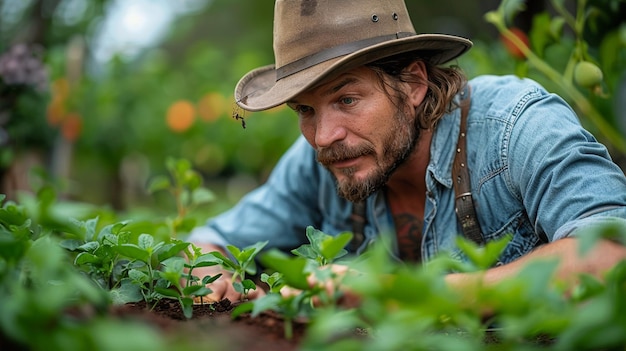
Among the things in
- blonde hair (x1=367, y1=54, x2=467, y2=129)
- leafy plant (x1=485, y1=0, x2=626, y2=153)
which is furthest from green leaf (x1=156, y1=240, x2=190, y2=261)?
leafy plant (x1=485, y1=0, x2=626, y2=153)

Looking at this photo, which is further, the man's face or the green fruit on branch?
the green fruit on branch

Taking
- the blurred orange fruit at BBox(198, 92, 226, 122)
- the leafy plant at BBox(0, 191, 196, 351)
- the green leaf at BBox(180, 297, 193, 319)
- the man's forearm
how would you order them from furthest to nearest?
the blurred orange fruit at BBox(198, 92, 226, 122)
the man's forearm
the green leaf at BBox(180, 297, 193, 319)
the leafy plant at BBox(0, 191, 196, 351)

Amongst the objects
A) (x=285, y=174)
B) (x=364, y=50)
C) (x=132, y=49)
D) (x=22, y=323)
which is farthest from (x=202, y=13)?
(x=22, y=323)

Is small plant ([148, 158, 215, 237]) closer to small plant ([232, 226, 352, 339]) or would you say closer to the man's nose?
the man's nose

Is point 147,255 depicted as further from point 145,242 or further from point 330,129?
point 330,129

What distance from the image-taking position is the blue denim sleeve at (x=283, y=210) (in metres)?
2.62

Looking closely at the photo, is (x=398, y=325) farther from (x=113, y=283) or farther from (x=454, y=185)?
(x=454, y=185)

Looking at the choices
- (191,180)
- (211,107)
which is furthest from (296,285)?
(211,107)

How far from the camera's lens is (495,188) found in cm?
203

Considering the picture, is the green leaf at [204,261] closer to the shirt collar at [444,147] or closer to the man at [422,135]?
the man at [422,135]

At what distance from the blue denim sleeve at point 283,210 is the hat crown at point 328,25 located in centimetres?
74

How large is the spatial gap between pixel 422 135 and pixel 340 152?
0.39 metres

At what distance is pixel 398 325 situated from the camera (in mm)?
763

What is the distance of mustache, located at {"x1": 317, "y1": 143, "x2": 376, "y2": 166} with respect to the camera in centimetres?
195
